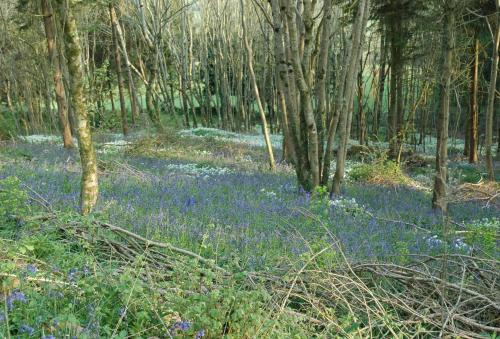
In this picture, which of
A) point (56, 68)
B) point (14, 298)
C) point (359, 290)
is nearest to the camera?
point (14, 298)

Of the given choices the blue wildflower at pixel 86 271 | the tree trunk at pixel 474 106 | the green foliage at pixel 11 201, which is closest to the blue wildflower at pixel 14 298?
the blue wildflower at pixel 86 271

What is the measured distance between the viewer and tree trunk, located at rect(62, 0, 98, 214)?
577cm

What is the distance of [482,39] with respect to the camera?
2320cm

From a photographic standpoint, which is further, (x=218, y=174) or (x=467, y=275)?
(x=218, y=174)

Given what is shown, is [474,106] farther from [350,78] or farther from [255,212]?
[255,212]

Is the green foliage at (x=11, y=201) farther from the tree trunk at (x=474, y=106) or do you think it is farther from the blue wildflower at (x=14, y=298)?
the tree trunk at (x=474, y=106)

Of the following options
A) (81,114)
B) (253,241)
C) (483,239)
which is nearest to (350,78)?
(483,239)

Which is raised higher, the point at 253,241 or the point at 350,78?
the point at 350,78

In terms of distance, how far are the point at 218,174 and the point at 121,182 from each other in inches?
116

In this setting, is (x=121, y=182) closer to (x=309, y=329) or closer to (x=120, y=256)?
(x=120, y=256)

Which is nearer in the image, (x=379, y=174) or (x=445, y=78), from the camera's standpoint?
(x=445, y=78)

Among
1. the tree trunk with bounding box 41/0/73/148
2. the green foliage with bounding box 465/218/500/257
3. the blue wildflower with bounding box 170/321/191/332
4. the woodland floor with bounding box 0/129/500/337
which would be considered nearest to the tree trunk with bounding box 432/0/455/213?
the woodland floor with bounding box 0/129/500/337

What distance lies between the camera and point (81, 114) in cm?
596

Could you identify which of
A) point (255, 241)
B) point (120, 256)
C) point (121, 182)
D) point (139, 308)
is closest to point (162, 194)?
point (121, 182)
